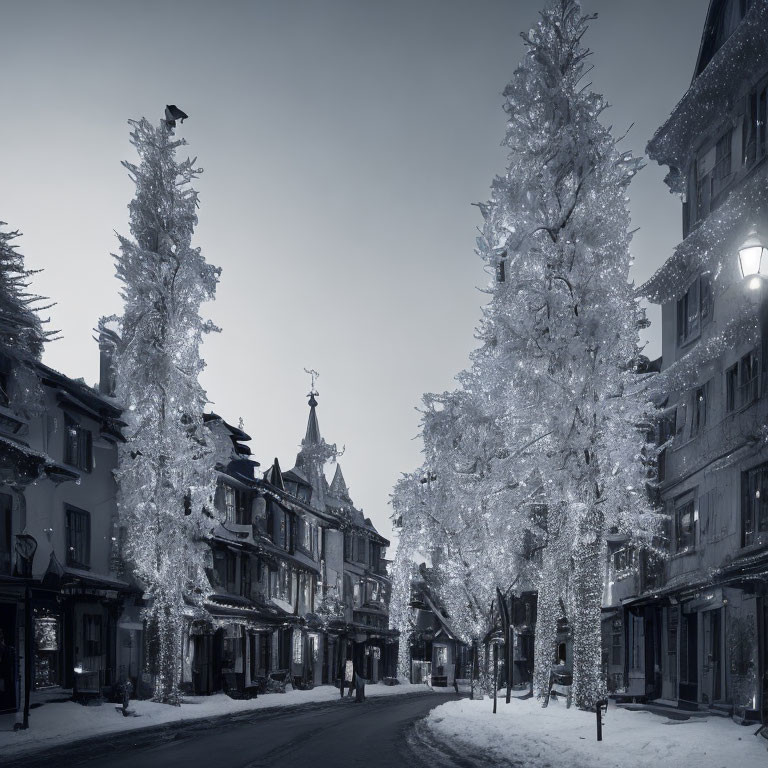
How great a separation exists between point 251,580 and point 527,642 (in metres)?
24.0

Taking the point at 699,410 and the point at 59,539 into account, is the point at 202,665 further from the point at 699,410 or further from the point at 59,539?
the point at 699,410

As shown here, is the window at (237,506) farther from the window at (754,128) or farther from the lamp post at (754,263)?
the lamp post at (754,263)

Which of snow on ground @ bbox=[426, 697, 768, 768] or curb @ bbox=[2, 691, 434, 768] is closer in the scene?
snow on ground @ bbox=[426, 697, 768, 768]

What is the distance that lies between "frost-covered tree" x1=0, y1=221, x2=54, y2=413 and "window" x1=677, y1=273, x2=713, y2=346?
60.5 ft

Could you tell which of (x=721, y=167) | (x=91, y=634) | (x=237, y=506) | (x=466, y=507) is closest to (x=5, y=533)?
(x=91, y=634)

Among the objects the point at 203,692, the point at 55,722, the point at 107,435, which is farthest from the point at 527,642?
the point at 55,722

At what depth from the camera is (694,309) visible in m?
29.9

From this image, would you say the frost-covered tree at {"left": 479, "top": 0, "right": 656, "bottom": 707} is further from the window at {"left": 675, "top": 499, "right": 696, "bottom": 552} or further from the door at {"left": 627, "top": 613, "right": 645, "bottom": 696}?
the door at {"left": 627, "top": 613, "right": 645, "bottom": 696}

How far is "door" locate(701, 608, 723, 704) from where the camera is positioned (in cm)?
2700

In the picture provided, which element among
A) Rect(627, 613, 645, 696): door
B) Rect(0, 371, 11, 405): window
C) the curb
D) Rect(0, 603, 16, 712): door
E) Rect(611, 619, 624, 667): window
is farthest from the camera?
Rect(611, 619, 624, 667): window

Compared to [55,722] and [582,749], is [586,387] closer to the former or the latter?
[582,749]

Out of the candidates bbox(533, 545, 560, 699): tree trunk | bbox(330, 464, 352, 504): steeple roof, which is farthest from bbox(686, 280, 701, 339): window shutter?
bbox(330, 464, 352, 504): steeple roof

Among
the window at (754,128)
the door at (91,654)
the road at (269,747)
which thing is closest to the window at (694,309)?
the window at (754,128)

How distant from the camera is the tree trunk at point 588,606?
23.2 meters
